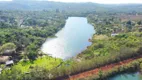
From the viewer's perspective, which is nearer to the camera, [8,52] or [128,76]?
[128,76]

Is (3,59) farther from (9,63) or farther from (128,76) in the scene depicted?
(128,76)

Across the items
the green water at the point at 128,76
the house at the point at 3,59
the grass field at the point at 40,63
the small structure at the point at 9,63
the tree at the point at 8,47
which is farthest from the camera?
the tree at the point at 8,47

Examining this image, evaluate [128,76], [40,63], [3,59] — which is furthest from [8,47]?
[128,76]

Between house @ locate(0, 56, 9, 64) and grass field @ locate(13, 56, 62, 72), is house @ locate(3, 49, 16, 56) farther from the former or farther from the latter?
grass field @ locate(13, 56, 62, 72)

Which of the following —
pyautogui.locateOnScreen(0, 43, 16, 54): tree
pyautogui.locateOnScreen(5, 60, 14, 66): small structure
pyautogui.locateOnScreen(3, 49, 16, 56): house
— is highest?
pyautogui.locateOnScreen(0, 43, 16, 54): tree

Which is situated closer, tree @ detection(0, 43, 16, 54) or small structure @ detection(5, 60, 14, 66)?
small structure @ detection(5, 60, 14, 66)

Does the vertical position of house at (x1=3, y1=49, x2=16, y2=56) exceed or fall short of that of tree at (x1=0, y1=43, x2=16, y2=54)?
it falls short

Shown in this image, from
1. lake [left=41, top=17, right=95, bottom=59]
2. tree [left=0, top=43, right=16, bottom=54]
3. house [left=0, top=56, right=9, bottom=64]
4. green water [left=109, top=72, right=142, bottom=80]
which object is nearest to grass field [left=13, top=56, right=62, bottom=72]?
house [left=0, top=56, right=9, bottom=64]

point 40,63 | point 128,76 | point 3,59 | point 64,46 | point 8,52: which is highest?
point 8,52

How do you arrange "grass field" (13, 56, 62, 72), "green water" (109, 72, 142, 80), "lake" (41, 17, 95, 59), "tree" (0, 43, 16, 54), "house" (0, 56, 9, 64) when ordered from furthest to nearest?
"lake" (41, 17, 95, 59)
"tree" (0, 43, 16, 54)
"house" (0, 56, 9, 64)
"grass field" (13, 56, 62, 72)
"green water" (109, 72, 142, 80)

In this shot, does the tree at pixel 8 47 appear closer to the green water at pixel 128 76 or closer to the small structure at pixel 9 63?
the small structure at pixel 9 63

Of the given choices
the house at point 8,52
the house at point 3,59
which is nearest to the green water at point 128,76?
the house at point 3,59
